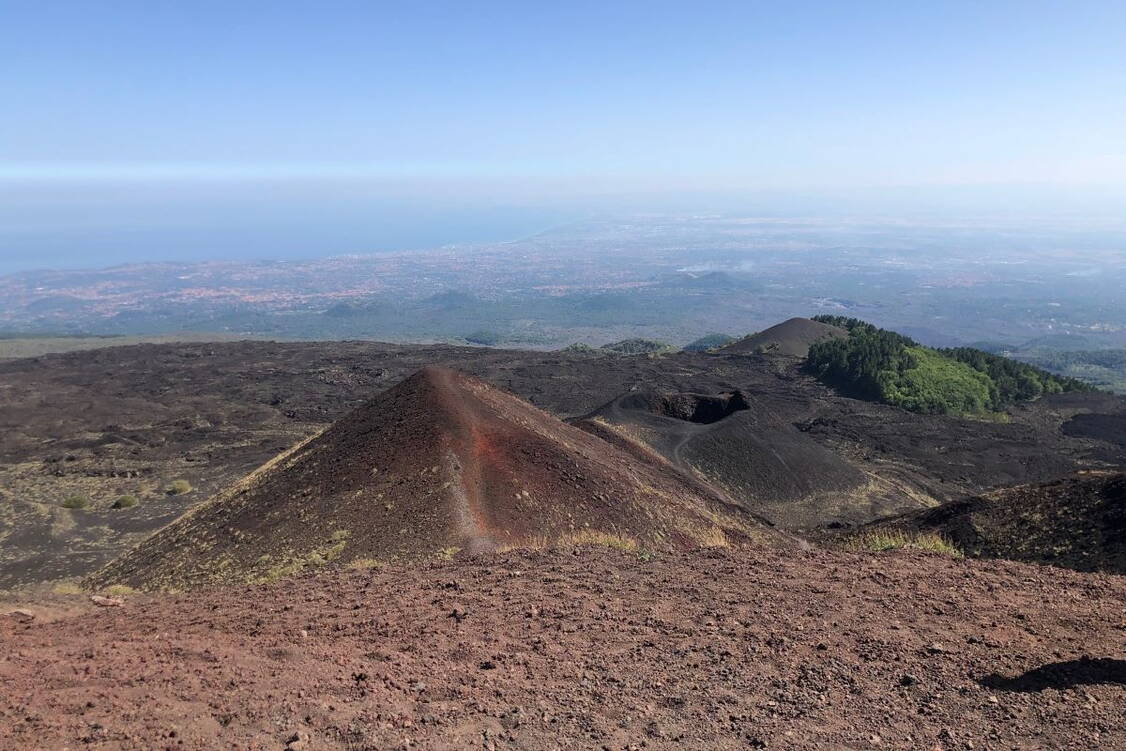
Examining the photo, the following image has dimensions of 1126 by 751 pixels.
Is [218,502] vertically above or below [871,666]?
below

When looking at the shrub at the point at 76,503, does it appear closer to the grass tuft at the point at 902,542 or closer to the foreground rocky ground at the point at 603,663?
the foreground rocky ground at the point at 603,663

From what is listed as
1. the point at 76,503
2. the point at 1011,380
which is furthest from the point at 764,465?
the point at 1011,380

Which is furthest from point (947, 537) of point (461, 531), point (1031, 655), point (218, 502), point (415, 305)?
point (415, 305)

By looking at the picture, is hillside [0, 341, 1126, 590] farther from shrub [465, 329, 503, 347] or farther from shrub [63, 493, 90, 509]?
shrub [465, 329, 503, 347]

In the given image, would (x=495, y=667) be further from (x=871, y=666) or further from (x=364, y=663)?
(x=871, y=666)

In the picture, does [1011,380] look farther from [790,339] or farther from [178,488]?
[178,488]

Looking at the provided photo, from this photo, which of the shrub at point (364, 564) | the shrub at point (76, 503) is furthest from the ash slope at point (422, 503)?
the shrub at point (76, 503)
